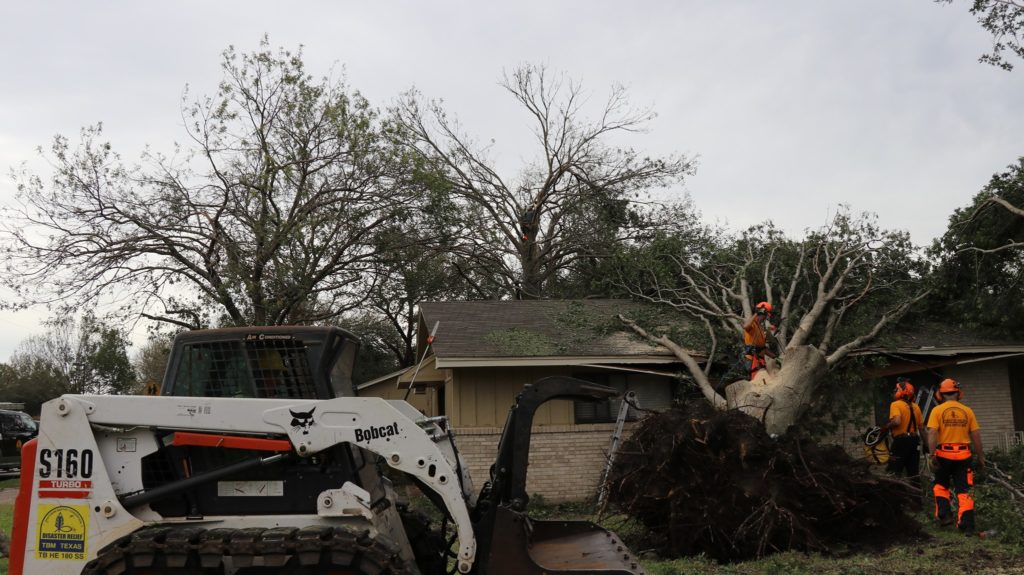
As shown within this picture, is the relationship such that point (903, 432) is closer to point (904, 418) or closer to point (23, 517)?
point (904, 418)

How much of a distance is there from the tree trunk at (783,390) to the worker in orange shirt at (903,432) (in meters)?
1.46

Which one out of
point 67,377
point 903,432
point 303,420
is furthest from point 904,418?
point 67,377

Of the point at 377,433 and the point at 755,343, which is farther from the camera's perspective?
the point at 755,343

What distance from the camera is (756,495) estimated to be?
9.14 metres

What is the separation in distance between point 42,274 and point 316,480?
16.9m

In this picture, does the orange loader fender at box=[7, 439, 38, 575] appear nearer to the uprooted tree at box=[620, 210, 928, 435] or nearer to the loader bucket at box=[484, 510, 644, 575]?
the loader bucket at box=[484, 510, 644, 575]

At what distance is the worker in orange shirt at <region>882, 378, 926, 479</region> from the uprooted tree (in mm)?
1123

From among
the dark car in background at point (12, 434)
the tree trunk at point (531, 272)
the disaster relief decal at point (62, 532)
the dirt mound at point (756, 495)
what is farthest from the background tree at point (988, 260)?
the dark car in background at point (12, 434)

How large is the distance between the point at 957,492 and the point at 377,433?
23.6ft

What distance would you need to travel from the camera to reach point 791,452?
9445mm

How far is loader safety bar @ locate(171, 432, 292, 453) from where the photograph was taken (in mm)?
5809

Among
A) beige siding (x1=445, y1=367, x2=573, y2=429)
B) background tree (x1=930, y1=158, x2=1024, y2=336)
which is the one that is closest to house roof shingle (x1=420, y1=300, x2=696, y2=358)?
beige siding (x1=445, y1=367, x2=573, y2=429)

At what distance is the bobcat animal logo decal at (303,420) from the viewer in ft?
19.0

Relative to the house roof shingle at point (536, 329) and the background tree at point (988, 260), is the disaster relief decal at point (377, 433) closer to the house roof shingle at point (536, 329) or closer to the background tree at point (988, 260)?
the house roof shingle at point (536, 329)
